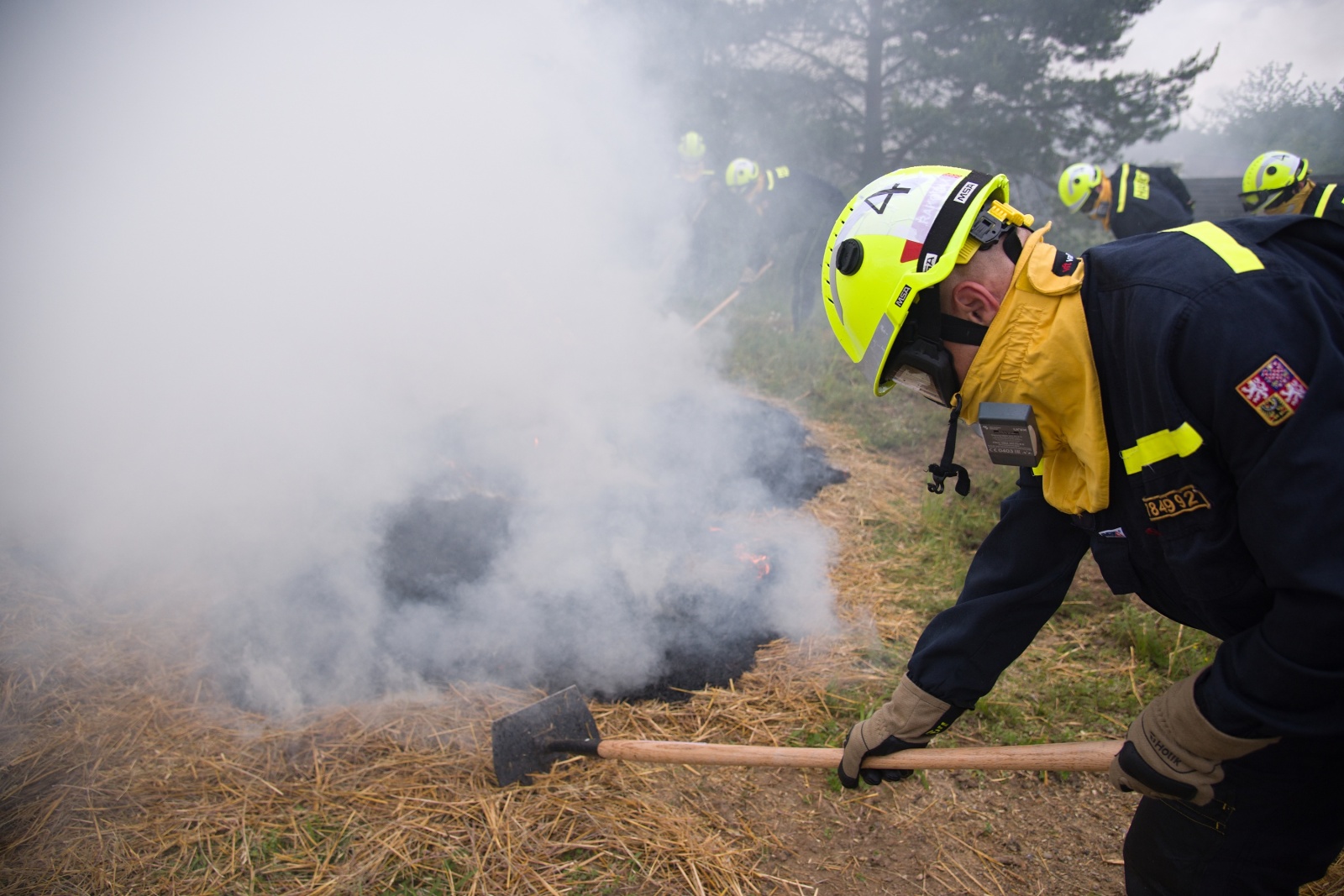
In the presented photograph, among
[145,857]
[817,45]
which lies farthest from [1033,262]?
[817,45]

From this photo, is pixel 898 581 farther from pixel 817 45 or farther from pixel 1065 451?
pixel 817 45

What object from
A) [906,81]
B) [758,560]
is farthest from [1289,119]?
[758,560]

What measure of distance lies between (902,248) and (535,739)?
6.76ft

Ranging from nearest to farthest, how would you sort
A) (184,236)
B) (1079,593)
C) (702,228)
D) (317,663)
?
(317,663) → (1079,593) → (184,236) → (702,228)

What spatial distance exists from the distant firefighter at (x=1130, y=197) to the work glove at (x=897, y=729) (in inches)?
228

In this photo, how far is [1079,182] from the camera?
7.06 metres

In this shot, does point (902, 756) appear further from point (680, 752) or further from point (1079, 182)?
point (1079, 182)

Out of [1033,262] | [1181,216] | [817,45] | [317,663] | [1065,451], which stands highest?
[817,45]

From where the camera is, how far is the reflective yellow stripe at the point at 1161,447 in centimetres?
130

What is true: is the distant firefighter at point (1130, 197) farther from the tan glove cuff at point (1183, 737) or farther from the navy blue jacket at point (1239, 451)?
the tan glove cuff at point (1183, 737)

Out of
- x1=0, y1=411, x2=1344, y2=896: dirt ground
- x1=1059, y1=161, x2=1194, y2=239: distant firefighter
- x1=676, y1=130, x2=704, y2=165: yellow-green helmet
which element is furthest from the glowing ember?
x1=676, y1=130, x2=704, y2=165: yellow-green helmet

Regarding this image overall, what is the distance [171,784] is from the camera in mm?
2596

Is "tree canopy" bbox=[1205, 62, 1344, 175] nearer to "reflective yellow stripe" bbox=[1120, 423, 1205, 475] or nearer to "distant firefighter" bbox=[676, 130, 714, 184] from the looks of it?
"distant firefighter" bbox=[676, 130, 714, 184]

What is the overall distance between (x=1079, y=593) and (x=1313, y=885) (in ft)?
5.63
